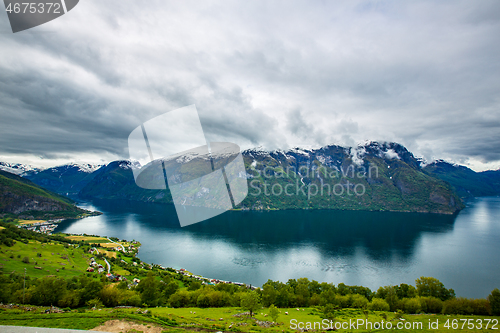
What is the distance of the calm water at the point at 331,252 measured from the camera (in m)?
39.9

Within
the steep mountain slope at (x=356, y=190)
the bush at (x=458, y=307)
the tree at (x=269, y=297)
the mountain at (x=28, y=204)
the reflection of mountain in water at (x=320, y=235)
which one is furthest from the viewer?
the steep mountain slope at (x=356, y=190)

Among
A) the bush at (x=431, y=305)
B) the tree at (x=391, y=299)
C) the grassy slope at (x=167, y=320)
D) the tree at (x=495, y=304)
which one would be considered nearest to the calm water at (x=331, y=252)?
the tree at (x=391, y=299)

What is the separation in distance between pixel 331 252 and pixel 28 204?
449 ft

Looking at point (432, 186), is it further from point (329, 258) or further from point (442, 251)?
point (329, 258)

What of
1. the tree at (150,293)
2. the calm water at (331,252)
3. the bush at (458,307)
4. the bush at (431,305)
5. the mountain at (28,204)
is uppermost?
the mountain at (28,204)

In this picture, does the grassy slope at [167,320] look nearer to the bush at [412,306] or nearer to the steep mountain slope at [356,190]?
the bush at [412,306]

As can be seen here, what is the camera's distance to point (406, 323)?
15141 mm

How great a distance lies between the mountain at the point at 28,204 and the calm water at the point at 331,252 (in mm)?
38210

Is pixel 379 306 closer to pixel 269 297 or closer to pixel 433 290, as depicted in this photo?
pixel 433 290

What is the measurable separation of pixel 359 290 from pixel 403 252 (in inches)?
1492

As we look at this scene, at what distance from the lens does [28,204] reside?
106812 mm

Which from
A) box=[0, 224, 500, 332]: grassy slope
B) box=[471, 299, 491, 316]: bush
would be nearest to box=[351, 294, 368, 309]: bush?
box=[0, 224, 500, 332]: grassy slope

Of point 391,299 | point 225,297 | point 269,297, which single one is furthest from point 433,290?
point 225,297

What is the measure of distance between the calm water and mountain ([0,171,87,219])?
38210 mm
